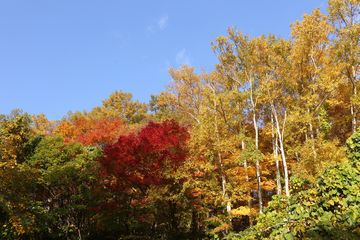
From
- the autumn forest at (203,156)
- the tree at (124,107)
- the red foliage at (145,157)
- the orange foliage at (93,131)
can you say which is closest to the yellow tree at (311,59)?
the autumn forest at (203,156)

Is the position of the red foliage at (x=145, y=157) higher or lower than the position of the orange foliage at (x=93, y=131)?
lower

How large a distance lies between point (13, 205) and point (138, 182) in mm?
7706

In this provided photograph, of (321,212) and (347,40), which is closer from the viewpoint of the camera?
(321,212)

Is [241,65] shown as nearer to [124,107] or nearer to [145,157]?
[145,157]

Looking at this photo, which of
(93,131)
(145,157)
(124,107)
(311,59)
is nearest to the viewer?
(145,157)

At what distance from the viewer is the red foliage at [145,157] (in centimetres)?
1800

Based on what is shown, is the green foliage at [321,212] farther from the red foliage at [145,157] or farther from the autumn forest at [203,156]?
the red foliage at [145,157]

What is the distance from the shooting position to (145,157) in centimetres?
1828

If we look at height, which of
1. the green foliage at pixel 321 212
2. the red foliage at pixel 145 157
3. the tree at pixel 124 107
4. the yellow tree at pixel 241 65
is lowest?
the green foliage at pixel 321 212

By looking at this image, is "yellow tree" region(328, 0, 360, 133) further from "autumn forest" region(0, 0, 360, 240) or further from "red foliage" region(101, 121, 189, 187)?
"red foliage" region(101, 121, 189, 187)

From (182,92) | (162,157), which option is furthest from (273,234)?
(182,92)

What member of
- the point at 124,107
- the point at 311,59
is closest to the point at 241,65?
the point at 311,59

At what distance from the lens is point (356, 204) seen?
18.0 feet

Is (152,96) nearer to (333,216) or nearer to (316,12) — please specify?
(316,12)
